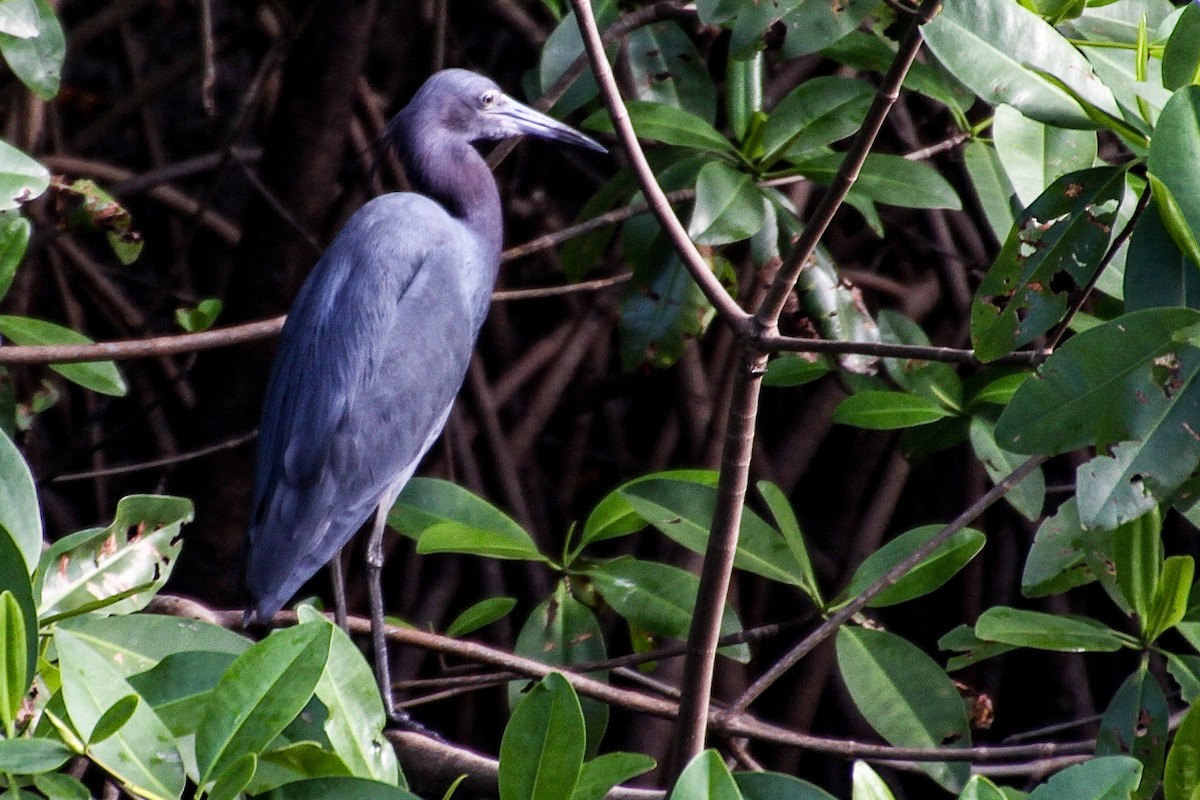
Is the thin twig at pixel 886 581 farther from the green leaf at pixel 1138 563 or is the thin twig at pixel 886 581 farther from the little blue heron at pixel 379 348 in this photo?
the little blue heron at pixel 379 348

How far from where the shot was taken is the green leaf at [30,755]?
73 cm

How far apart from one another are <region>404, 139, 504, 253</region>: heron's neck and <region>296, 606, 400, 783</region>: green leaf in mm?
1184

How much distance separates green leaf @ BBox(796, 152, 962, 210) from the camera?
1454 millimetres

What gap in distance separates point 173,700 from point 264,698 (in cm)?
13

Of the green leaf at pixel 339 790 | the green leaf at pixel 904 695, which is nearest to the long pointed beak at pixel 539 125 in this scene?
the green leaf at pixel 904 695

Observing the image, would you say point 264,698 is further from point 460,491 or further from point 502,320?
point 502,320

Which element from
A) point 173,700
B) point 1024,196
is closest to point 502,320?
point 1024,196

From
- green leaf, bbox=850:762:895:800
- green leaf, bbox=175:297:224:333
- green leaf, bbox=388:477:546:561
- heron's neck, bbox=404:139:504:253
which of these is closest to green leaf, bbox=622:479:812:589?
green leaf, bbox=388:477:546:561

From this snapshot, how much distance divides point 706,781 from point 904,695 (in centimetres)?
57

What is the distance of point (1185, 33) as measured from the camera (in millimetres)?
884

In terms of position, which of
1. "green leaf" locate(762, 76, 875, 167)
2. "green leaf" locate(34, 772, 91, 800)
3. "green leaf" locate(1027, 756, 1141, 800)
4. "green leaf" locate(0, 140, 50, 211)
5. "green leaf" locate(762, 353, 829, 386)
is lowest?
"green leaf" locate(762, 353, 829, 386)

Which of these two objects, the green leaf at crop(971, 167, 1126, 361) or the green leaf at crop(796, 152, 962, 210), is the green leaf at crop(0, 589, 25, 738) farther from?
the green leaf at crop(796, 152, 962, 210)

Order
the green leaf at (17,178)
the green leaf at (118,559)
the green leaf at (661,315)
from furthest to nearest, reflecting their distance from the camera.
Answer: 1. the green leaf at (661,315)
2. the green leaf at (17,178)
3. the green leaf at (118,559)

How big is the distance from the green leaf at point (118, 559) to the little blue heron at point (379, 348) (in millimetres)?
559
